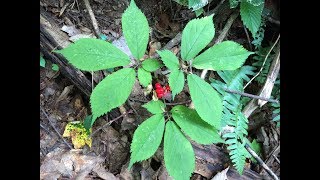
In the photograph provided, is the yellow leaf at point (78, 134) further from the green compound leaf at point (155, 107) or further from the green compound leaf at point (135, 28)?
the green compound leaf at point (135, 28)

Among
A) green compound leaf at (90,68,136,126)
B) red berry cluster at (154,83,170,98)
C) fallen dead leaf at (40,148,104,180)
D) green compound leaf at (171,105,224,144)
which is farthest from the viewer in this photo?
red berry cluster at (154,83,170,98)

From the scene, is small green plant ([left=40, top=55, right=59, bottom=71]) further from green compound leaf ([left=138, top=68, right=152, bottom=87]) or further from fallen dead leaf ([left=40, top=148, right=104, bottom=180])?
green compound leaf ([left=138, top=68, right=152, bottom=87])

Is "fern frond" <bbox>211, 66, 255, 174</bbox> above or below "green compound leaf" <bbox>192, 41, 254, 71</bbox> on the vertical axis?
below

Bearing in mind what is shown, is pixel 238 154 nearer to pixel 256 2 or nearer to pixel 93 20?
pixel 256 2

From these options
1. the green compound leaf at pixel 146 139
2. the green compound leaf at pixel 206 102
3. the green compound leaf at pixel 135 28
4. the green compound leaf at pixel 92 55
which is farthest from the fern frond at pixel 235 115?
the green compound leaf at pixel 92 55

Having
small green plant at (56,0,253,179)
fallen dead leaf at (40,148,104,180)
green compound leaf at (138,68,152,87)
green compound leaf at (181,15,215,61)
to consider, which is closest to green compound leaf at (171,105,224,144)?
small green plant at (56,0,253,179)
